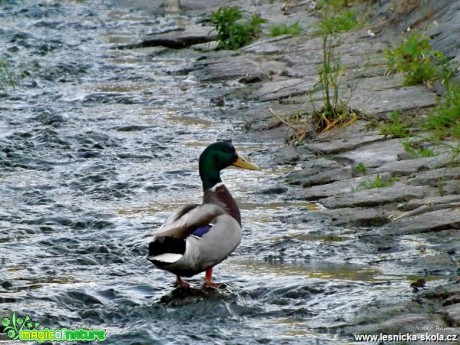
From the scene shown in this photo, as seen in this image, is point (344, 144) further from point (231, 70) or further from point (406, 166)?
point (231, 70)

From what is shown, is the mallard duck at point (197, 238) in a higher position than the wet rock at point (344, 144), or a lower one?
lower

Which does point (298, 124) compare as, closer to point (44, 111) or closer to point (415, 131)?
point (415, 131)

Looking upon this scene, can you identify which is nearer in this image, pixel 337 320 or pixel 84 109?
pixel 337 320

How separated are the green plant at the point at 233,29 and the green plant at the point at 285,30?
15 centimetres

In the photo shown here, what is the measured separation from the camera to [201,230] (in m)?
5.90

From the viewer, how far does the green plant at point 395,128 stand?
27.8ft

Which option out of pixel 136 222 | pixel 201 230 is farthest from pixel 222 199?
pixel 136 222

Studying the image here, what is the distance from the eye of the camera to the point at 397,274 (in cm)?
582

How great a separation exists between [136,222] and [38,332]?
6.91ft

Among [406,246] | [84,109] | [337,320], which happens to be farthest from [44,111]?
[337,320]

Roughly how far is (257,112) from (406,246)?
4.25 m

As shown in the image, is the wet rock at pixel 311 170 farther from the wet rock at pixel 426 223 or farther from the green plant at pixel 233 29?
the green plant at pixel 233 29

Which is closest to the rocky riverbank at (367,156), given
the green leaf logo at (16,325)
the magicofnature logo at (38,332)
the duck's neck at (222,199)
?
the duck's neck at (222,199)

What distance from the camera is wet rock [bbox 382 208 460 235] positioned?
634cm
